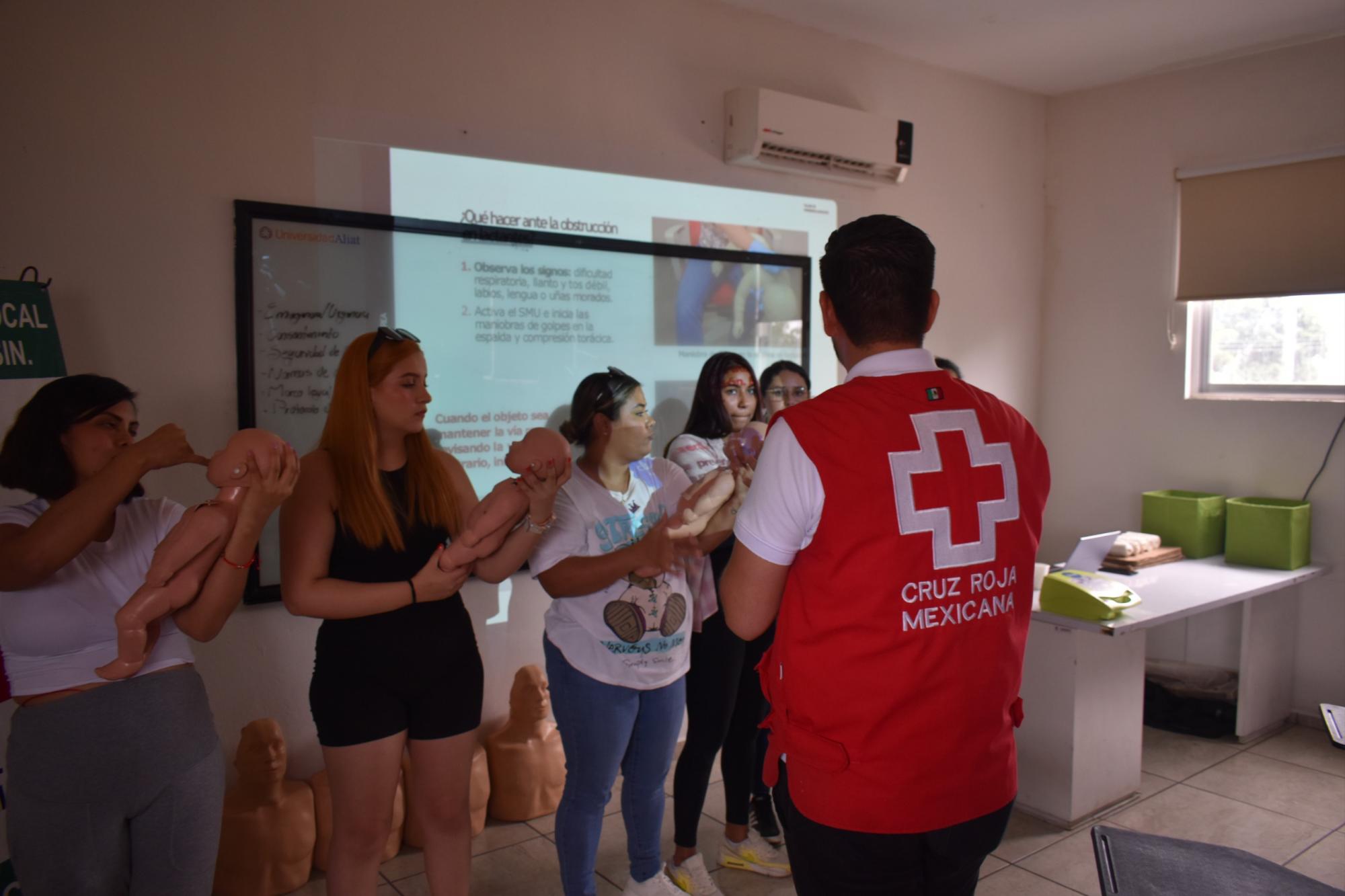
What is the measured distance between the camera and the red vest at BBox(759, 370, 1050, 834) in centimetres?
127

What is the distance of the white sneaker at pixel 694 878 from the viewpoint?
246 cm

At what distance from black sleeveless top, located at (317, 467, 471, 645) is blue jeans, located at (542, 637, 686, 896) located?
357mm

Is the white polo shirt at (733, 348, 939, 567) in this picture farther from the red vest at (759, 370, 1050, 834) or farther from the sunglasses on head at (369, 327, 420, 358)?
the sunglasses on head at (369, 327, 420, 358)

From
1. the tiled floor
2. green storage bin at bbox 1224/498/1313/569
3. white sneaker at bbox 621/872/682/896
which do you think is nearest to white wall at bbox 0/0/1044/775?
the tiled floor

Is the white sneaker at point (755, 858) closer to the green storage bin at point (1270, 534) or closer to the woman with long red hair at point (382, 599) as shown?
the woman with long red hair at point (382, 599)

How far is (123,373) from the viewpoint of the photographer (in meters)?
2.42

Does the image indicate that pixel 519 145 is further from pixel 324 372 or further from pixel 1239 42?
pixel 1239 42

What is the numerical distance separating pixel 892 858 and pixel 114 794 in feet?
4.31

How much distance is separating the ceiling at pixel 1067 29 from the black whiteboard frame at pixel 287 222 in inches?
46.7

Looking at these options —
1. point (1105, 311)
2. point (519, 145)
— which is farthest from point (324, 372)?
point (1105, 311)

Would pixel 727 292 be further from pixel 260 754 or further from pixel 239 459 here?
pixel 239 459

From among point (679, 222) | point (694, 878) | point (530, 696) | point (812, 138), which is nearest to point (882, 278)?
point (694, 878)

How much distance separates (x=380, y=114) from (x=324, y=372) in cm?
80

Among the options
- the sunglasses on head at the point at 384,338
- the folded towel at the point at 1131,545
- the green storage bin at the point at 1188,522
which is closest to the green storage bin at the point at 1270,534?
the green storage bin at the point at 1188,522
